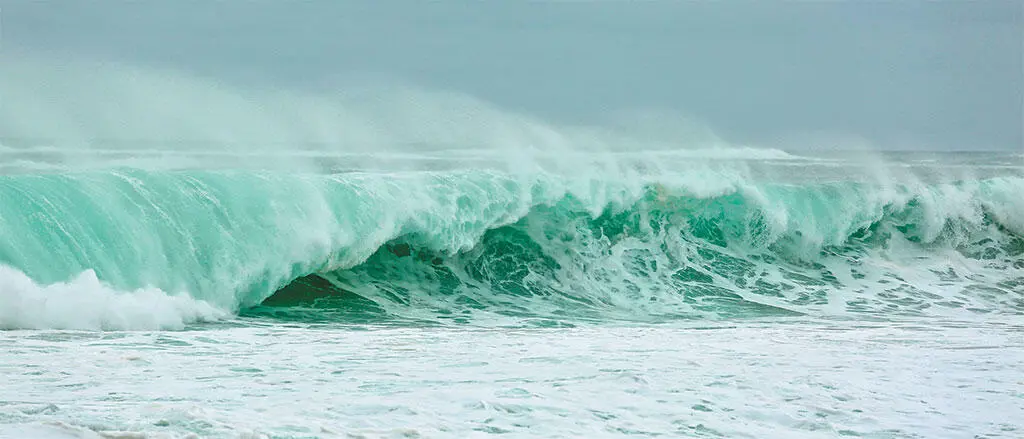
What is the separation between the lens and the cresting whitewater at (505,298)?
619cm

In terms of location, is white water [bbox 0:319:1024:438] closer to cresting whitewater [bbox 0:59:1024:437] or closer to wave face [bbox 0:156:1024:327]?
cresting whitewater [bbox 0:59:1024:437]

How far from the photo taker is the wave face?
34.0 feet

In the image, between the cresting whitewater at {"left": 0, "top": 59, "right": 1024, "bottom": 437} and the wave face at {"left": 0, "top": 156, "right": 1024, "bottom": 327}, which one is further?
the wave face at {"left": 0, "top": 156, "right": 1024, "bottom": 327}

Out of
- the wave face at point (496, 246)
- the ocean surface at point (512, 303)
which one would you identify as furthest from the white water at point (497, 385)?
the wave face at point (496, 246)

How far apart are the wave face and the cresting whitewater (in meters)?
0.04

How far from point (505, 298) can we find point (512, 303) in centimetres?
32

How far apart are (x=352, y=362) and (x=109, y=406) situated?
2.11 meters

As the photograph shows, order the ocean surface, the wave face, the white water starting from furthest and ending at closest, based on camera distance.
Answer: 1. the wave face
2. the ocean surface
3. the white water

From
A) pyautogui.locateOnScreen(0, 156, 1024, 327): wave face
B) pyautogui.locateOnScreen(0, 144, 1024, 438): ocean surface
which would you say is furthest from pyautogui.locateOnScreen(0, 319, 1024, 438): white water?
pyautogui.locateOnScreen(0, 156, 1024, 327): wave face

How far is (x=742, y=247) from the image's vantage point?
15812 mm

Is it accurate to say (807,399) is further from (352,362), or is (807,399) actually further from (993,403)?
(352,362)

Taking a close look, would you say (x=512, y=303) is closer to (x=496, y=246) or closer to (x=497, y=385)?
(x=496, y=246)

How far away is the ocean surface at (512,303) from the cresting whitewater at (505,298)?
0.04 meters

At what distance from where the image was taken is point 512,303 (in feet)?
40.4
